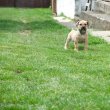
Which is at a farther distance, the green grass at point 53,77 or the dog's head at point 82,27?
the dog's head at point 82,27

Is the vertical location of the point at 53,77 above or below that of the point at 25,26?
above

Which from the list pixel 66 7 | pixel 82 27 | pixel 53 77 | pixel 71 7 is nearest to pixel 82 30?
pixel 82 27

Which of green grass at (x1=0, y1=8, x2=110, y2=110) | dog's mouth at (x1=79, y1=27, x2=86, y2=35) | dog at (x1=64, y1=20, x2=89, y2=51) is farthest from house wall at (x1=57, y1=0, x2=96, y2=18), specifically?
dog's mouth at (x1=79, y1=27, x2=86, y2=35)

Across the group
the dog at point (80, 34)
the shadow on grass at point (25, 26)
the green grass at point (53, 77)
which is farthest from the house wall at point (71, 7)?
the dog at point (80, 34)

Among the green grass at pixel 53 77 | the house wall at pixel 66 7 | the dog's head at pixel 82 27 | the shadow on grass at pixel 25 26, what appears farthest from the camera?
the house wall at pixel 66 7

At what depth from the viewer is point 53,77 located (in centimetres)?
798

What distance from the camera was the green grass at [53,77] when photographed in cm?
644

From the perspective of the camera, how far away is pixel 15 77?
311 inches

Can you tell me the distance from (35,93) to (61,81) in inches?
36.4

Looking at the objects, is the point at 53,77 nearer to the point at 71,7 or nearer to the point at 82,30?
the point at 82,30

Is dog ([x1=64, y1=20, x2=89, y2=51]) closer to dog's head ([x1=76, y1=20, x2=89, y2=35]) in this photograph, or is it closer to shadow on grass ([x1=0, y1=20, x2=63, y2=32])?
dog's head ([x1=76, y1=20, x2=89, y2=35])

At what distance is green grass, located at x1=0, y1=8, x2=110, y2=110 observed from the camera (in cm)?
644

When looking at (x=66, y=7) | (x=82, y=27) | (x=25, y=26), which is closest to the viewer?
(x=82, y=27)

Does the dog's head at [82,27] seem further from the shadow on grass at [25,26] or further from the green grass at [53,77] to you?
the shadow on grass at [25,26]
